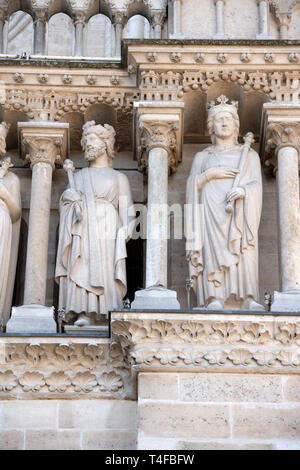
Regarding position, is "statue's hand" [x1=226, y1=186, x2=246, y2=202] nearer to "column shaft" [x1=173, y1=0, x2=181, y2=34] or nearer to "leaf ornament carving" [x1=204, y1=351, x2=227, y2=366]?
"leaf ornament carving" [x1=204, y1=351, x2=227, y2=366]

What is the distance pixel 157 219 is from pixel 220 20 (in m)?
2.52

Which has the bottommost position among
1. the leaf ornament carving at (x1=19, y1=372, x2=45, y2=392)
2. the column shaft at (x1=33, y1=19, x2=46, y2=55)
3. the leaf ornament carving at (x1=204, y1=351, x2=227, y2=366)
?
the leaf ornament carving at (x1=19, y1=372, x2=45, y2=392)

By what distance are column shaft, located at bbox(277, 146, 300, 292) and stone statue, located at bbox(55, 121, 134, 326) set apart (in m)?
1.37

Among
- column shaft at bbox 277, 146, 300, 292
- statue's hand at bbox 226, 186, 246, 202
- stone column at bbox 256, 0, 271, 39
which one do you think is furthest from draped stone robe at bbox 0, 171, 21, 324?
stone column at bbox 256, 0, 271, 39

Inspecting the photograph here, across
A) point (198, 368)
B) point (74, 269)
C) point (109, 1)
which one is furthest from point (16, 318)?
point (109, 1)

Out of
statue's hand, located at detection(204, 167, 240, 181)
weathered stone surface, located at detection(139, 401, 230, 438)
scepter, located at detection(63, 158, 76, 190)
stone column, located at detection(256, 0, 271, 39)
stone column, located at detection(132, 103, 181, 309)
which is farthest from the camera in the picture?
stone column, located at detection(256, 0, 271, 39)

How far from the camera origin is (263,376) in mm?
11820

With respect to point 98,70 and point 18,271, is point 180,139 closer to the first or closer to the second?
point 98,70

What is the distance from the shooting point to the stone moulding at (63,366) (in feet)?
39.5

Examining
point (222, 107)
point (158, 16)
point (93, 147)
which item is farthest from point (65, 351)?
point (158, 16)

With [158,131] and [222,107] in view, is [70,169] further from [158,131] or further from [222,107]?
[222,107]

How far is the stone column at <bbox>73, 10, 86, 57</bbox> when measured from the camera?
14703 millimetres

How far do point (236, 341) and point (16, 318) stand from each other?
6.27 ft

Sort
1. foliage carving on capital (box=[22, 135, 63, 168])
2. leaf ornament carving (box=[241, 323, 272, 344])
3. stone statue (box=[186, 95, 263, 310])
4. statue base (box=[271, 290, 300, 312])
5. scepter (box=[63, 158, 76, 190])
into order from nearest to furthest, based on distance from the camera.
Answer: leaf ornament carving (box=[241, 323, 272, 344]) → statue base (box=[271, 290, 300, 312]) → stone statue (box=[186, 95, 263, 310]) → scepter (box=[63, 158, 76, 190]) → foliage carving on capital (box=[22, 135, 63, 168])
